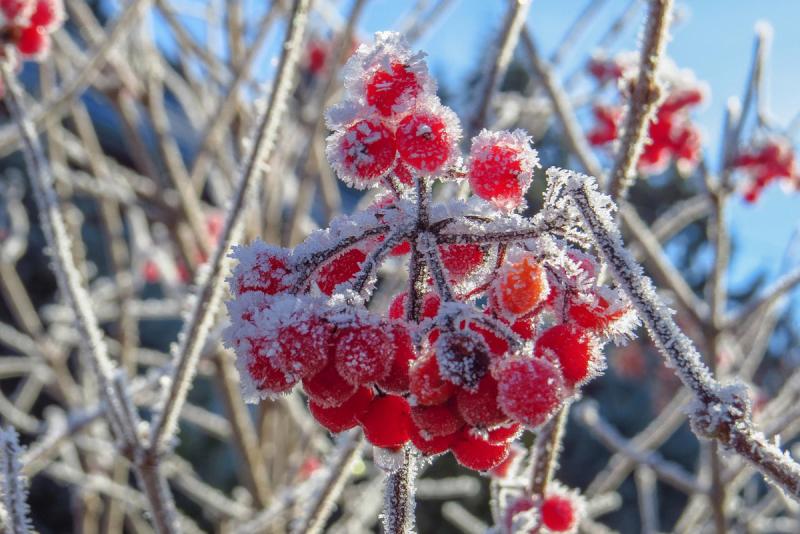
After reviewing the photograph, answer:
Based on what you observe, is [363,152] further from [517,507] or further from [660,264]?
[660,264]

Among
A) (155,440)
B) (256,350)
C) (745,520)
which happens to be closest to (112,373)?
(155,440)

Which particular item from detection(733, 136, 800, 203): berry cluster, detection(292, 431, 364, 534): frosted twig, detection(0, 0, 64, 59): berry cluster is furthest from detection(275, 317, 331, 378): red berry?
detection(733, 136, 800, 203): berry cluster

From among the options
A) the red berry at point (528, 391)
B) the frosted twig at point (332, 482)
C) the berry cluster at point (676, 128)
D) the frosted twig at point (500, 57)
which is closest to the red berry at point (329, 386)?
the red berry at point (528, 391)

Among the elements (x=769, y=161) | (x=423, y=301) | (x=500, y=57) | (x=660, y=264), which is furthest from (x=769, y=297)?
(x=423, y=301)

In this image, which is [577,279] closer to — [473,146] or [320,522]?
[473,146]

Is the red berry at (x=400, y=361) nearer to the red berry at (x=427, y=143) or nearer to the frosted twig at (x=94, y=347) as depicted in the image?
the red berry at (x=427, y=143)

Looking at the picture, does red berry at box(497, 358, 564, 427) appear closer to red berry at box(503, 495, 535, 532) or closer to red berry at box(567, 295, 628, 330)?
red berry at box(567, 295, 628, 330)
